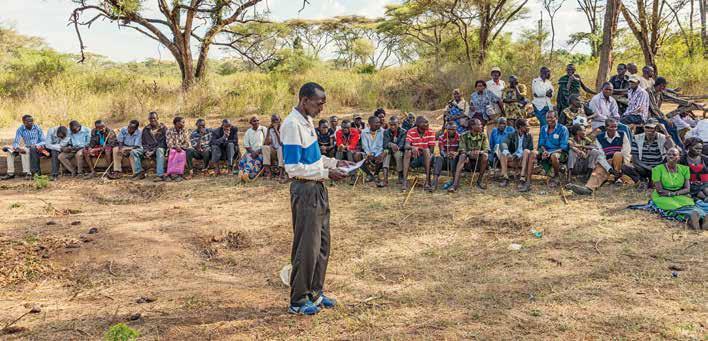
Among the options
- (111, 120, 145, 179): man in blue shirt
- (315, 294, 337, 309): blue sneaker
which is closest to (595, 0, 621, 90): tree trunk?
(111, 120, 145, 179): man in blue shirt

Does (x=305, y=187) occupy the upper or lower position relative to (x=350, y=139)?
lower

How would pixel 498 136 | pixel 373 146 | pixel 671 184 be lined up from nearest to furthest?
pixel 671 184 < pixel 498 136 < pixel 373 146

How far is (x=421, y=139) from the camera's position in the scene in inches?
308

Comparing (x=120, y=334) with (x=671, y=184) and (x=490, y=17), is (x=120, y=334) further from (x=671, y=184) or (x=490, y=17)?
(x=490, y=17)

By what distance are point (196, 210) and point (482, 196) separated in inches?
143

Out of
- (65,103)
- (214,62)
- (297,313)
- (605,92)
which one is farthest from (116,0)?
(214,62)

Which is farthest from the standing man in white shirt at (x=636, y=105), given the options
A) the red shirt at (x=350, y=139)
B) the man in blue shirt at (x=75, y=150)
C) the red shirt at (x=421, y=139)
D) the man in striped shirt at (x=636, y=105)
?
the man in blue shirt at (x=75, y=150)

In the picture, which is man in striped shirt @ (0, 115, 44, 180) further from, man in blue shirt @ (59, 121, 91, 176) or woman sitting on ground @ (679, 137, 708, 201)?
woman sitting on ground @ (679, 137, 708, 201)

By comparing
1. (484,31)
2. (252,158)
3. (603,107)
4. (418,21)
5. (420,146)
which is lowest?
(252,158)

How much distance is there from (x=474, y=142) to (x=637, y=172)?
2.15 meters

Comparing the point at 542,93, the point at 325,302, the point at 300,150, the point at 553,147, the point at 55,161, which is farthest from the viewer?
the point at 55,161

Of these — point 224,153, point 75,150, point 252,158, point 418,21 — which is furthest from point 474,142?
point 418,21

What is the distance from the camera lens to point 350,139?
27.4ft

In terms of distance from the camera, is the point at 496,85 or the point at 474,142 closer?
the point at 474,142
